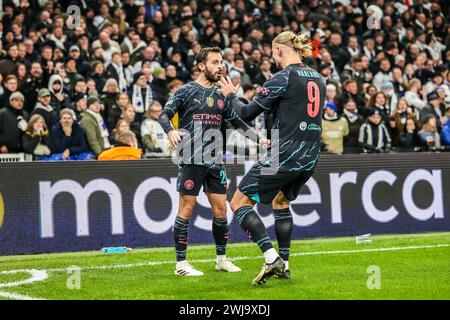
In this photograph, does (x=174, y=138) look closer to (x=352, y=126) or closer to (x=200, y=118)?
(x=200, y=118)

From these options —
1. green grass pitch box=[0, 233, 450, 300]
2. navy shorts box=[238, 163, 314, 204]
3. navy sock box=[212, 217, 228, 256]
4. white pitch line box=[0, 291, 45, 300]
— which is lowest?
green grass pitch box=[0, 233, 450, 300]

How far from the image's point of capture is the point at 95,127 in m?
14.5

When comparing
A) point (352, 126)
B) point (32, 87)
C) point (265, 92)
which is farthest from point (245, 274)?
point (352, 126)

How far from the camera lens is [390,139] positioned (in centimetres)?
1659

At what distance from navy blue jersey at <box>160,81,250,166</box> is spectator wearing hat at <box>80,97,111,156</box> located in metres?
4.97

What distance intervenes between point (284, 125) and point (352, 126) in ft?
26.0

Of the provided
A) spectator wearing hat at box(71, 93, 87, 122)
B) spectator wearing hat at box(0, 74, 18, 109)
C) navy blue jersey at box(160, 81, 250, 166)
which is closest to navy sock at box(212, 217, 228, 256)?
navy blue jersey at box(160, 81, 250, 166)

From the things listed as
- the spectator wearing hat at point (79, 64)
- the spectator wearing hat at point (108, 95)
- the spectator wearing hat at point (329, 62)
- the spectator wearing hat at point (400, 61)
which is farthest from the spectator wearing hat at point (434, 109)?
the spectator wearing hat at point (79, 64)

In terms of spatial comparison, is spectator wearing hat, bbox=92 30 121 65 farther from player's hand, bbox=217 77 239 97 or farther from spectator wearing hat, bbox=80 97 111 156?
player's hand, bbox=217 77 239 97

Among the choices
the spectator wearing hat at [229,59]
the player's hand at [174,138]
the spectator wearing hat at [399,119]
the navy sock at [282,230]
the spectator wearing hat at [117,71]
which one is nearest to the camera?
the player's hand at [174,138]

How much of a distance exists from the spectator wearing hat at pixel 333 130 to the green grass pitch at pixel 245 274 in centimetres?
336

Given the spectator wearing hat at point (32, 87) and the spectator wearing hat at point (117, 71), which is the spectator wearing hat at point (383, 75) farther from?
the spectator wearing hat at point (32, 87)

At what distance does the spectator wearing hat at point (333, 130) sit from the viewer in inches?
621

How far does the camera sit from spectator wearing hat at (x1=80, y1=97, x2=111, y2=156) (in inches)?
566
